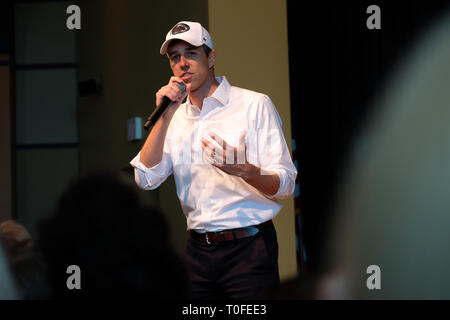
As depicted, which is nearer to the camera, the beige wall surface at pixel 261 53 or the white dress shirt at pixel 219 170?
the white dress shirt at pixel 219 170

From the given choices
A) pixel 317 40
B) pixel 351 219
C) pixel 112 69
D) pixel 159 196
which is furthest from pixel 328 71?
pixel 112 69

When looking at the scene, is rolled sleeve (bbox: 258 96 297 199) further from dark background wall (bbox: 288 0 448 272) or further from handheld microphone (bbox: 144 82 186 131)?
dark background wall (bbox: 288 0 448 272)

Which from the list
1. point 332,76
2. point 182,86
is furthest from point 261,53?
point 182,86

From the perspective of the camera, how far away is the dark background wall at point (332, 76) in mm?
2211

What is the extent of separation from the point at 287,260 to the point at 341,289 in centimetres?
150

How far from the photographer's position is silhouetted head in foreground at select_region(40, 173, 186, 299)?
1.17m

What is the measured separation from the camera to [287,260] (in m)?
2.50

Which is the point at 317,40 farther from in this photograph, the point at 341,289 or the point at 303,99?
the point at 341,289

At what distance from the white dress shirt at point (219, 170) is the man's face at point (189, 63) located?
0.25 ft

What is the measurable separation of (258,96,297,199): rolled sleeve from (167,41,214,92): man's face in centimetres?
21

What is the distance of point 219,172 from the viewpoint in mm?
1756

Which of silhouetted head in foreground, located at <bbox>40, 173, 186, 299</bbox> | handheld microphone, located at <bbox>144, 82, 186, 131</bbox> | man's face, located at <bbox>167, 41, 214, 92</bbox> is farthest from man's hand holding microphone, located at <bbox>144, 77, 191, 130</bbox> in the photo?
silhouetted head in foreground, located at <bbox>40, 173, 186, 299</bbox>

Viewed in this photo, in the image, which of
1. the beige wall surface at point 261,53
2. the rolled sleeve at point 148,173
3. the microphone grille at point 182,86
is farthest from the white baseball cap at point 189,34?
the beige wall surface at point 261,53

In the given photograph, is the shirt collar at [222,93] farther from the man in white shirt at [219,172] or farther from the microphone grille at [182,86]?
the microphone grille at [182,86]
